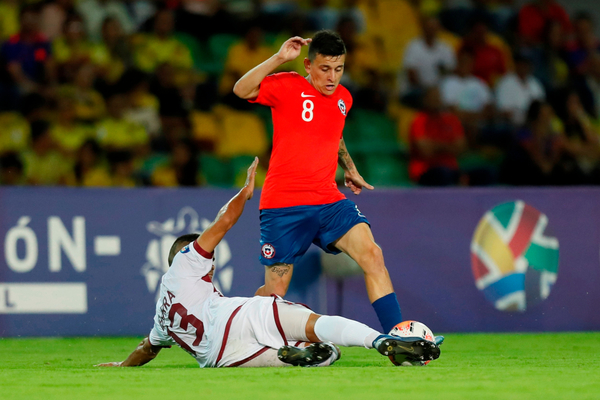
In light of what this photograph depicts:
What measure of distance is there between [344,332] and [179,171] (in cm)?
570

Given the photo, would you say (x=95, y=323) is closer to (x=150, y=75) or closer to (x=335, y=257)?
(x=335, y=257)

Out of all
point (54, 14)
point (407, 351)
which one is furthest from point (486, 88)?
point (407, 351)

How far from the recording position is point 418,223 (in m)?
9.61

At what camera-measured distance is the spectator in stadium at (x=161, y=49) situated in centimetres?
1256

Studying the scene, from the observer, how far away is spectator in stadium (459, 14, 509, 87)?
1353cm

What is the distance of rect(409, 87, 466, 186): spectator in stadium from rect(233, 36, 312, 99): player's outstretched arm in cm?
530

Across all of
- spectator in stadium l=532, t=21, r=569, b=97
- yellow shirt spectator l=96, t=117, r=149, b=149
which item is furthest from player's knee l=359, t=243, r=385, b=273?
spectator in stadium l=532, t=21, r=569, b=97

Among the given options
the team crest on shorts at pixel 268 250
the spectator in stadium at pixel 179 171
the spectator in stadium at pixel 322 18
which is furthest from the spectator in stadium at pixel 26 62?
the team crest on shorts at pixel 268 250

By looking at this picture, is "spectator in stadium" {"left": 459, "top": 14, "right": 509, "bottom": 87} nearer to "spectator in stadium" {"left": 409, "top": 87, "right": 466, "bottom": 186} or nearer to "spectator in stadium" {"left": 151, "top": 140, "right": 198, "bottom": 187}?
"spectator in stadium" {"left": 409, "top": 87, "right": 466, "bottom": 186}

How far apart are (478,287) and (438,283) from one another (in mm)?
414

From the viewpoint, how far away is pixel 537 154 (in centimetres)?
1138

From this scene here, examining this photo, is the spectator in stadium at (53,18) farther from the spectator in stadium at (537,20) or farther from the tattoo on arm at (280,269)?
the tattoo on arm at (280,269)

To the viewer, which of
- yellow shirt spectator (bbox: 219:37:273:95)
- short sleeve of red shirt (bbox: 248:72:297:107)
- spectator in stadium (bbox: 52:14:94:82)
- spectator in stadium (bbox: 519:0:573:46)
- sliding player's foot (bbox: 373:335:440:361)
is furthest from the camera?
spectator in stadium (bbox: 519:0:573:46)

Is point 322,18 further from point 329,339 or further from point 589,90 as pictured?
point 329,339
